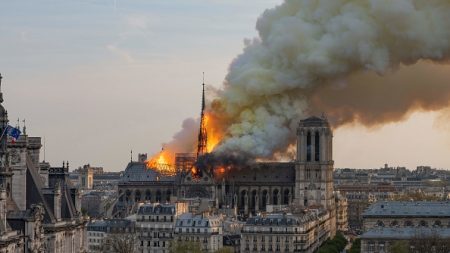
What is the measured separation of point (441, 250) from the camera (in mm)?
95312

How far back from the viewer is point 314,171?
Answer: 14925 centimetres

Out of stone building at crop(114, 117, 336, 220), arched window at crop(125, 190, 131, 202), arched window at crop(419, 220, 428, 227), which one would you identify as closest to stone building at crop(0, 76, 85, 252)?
arched window at crop(419, 220, 428, 227)

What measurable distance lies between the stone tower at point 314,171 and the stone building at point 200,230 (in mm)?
35161

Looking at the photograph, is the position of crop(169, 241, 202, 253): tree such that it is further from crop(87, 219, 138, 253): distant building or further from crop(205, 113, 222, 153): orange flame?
crop(205, 113, 222, 153): orange flame

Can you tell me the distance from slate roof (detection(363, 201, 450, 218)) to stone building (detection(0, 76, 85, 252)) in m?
47.4

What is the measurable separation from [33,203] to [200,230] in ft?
156

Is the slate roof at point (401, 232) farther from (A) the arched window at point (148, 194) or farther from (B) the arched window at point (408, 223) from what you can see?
(A) the arched window at point (148, 194)

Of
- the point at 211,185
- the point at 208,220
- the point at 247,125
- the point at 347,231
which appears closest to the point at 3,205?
the point at 208,220

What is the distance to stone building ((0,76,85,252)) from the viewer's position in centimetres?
5966

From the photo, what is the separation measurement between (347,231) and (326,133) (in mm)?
17919

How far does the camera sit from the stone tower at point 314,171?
5832 inches

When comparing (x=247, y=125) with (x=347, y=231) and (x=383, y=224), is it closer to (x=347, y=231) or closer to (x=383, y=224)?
(x=383, y=224)

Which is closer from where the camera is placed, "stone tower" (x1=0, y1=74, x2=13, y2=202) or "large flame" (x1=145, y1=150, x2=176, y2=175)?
"stone tower" (x1=0, y1=74, x2=13, y2=202)

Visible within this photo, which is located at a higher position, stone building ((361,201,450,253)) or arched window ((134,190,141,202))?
arched window ((134,190,141,202))
